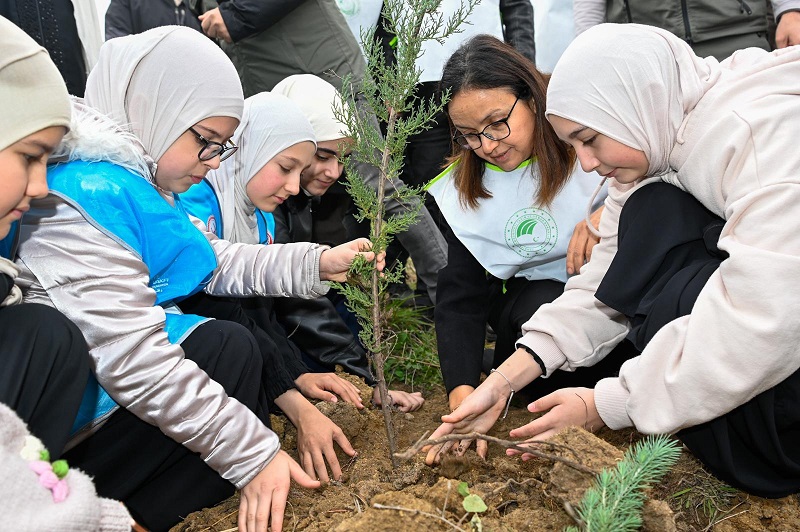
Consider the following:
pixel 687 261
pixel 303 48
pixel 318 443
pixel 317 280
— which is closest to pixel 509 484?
pixel 318 443

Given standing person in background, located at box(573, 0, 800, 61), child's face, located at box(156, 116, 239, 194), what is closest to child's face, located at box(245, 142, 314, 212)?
child's face, located at box(156, 116, 239, 194)

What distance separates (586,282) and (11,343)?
204 cm

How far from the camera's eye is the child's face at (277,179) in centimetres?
334

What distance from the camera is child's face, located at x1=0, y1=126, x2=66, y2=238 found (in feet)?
5.91

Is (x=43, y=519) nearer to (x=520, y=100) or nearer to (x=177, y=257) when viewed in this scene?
(x=177, y=257)

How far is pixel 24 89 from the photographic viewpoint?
72.5 inches

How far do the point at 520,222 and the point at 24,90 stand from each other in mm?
2233

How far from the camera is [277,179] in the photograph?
3.35 m

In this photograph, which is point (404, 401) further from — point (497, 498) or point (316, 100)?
point (316, 100)

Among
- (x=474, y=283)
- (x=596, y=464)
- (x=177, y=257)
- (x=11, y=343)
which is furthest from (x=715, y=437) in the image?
(x=11, y=343)

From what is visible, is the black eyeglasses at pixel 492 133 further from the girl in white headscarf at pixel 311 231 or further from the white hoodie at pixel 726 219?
the girl in white headscarf at pixel 311 231

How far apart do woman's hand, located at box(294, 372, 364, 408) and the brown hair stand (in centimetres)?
116

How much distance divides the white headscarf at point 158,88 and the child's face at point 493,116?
3.19 ft

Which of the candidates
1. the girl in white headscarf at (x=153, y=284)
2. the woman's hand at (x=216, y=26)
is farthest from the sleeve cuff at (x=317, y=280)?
the woman's hand at (x=216, y=26)
